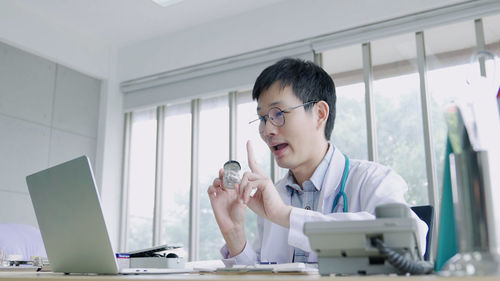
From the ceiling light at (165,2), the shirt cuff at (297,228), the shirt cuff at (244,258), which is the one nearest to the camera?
the shirt cuff at (297,228)

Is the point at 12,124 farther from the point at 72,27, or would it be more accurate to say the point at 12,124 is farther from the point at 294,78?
the point at 294,78

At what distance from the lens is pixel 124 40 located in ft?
15.7

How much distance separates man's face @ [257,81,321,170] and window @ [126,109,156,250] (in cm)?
315

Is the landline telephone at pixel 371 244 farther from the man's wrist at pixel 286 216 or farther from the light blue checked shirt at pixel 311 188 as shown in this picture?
the light blue checked shirt at pixel 311 188

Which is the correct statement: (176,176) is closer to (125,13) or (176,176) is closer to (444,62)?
(125,13)

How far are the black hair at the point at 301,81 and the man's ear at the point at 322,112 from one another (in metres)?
0.02

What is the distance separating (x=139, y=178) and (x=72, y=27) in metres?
1.56

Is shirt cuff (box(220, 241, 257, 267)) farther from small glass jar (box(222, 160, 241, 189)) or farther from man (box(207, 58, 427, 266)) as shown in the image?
small glass jar (box(222, 160, 241, 189))

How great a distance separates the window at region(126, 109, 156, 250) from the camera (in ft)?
15.3

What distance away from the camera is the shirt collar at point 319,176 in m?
1.69

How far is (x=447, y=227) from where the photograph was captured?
2.37ft

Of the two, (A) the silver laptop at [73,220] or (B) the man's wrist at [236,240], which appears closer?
(A) the silver laptop at [73,220]

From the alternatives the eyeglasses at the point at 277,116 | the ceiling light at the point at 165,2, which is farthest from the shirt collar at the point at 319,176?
the ceiling light at the point at 165,2

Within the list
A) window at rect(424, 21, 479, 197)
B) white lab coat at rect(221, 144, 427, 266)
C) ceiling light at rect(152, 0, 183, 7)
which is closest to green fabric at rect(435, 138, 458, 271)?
white lab coat at rect(221, 144, 427, 266)
